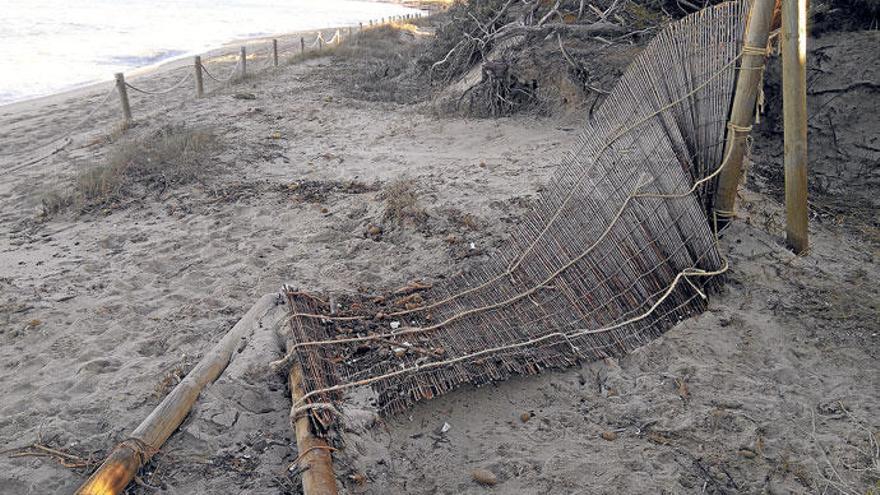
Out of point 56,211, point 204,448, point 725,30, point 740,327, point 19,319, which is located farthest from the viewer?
point 56,211

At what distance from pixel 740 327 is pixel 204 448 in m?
2.76

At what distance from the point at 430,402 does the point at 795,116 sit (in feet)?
8.43

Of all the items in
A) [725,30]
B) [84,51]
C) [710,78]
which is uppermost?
[725,30]

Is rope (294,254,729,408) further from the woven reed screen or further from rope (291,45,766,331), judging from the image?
rope (291,45,766,331)

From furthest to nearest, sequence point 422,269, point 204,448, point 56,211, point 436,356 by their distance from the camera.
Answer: point 56,211
point 422,269
point 436,356
point 204,448

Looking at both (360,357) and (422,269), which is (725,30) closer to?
(422,269)

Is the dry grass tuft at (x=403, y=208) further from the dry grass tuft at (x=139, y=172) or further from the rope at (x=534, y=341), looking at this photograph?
the dry grass tuft at (x=139, y=172)

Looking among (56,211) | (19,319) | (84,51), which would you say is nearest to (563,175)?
(19,319)

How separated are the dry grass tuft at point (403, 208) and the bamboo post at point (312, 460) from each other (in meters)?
2.39

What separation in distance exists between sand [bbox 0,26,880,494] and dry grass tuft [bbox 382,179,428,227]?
0.29ft

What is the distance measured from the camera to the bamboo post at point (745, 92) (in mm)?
3459

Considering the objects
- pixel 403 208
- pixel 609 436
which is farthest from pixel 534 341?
pixel 403 208

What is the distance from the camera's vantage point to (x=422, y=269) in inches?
174

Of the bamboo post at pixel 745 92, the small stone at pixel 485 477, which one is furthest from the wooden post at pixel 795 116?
the small stone at pixel 485 477
